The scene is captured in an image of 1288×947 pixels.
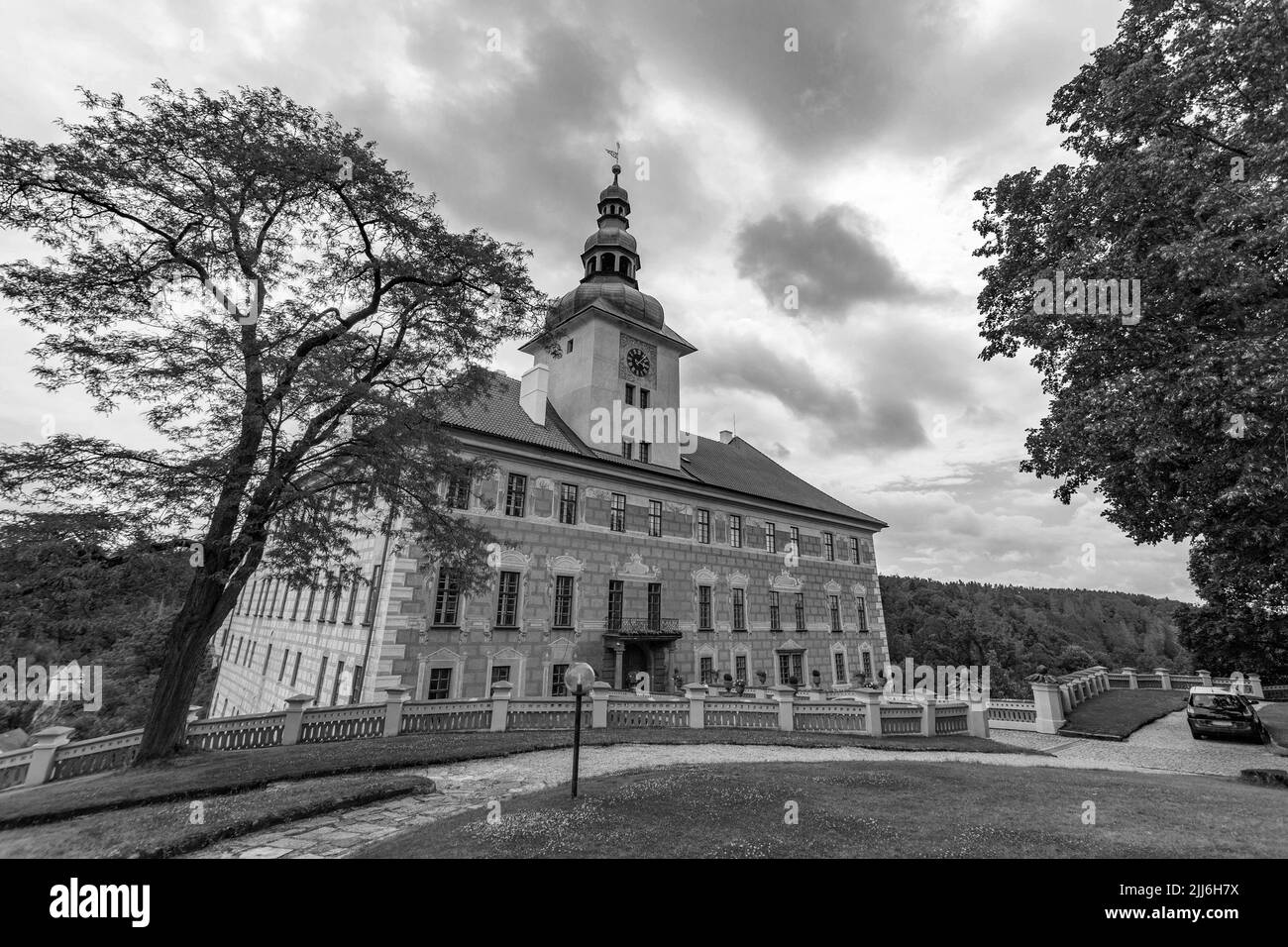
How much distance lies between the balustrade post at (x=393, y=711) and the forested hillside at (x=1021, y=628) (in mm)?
49380

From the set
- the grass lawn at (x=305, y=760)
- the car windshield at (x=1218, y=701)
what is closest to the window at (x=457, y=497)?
the grass lawn at (x=305, y=760)

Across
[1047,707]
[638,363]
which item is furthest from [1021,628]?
[638,363]

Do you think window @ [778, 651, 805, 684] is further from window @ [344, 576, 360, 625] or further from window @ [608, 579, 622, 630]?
window @ [344, 576, 360, 625]

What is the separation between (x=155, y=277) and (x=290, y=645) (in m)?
20.6

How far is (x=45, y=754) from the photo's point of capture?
34.0ft

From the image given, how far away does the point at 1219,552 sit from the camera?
495 inches

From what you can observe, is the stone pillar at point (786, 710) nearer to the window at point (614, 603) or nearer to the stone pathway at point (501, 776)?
the stone pathway at point (501, 776)

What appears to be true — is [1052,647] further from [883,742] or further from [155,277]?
[155,277]

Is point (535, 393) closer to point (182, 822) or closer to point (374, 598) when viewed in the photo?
point (374, 598)

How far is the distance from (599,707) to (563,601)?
7.27m

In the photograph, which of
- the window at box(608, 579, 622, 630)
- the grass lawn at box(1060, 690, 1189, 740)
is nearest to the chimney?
the window at box(608, 579, 622, 630)

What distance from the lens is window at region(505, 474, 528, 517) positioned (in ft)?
74.4

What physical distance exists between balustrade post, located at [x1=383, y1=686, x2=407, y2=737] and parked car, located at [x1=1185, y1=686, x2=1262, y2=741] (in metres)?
25.9
